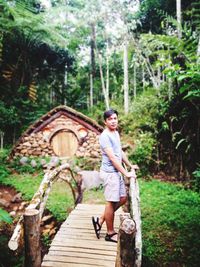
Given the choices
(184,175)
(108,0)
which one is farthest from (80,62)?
(184,175)

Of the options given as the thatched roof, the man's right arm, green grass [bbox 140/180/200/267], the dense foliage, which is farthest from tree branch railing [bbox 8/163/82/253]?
the thatched roof

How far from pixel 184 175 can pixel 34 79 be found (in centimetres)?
1316

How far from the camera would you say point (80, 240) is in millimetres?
4195

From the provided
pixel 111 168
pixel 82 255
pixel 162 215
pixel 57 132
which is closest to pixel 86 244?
pixel 82 255

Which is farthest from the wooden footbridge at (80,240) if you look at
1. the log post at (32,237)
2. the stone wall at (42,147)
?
the stone wall at (42,147)

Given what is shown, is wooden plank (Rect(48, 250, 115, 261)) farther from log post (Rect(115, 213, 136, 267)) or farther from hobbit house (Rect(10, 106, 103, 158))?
hobbit house (Rect(10, 106, 103, 158))

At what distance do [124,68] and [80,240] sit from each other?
12.7 m

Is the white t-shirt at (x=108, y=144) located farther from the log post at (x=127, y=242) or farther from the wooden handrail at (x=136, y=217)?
the log post at (x=127, y=242)

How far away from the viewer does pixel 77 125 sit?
484 inches

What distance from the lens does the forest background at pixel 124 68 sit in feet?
28.4

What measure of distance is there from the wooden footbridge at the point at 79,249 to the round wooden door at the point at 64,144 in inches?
295

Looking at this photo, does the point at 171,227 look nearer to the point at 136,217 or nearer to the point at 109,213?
the point at 109,213

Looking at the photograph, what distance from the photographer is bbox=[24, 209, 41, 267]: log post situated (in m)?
2.89

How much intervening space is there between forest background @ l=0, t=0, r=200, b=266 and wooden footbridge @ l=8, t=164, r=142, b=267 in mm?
2338
